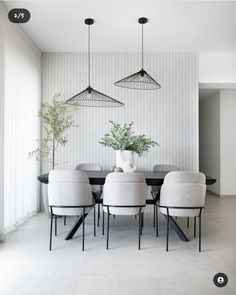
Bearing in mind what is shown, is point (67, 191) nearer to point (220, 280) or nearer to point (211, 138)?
point (220, 280)

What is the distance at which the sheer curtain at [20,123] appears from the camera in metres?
3.66

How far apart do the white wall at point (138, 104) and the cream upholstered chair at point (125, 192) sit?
2.02m

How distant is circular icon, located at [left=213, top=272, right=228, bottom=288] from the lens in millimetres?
2162

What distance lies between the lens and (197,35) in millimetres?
4418

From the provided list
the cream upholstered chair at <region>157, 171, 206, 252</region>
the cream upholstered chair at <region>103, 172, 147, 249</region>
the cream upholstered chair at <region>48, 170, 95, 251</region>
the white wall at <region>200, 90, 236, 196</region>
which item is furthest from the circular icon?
the white wall at <region>200, 90, 236, 196</region>

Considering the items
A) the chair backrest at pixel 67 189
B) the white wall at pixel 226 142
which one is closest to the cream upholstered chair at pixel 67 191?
the chair backrest at pixel 67 189

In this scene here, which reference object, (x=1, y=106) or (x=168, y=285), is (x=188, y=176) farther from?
(x=1, y=106)

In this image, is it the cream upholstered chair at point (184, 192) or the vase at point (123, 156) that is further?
the vase at point (123, 156)

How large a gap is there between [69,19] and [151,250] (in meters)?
3.20

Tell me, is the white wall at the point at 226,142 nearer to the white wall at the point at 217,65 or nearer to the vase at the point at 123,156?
the white wall at the point at 217,65

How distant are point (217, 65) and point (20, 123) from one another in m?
3.62

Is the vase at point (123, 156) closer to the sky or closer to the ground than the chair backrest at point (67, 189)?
closer to the sky

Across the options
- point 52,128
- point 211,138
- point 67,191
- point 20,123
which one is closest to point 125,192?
point 67,191

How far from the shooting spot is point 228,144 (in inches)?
262
